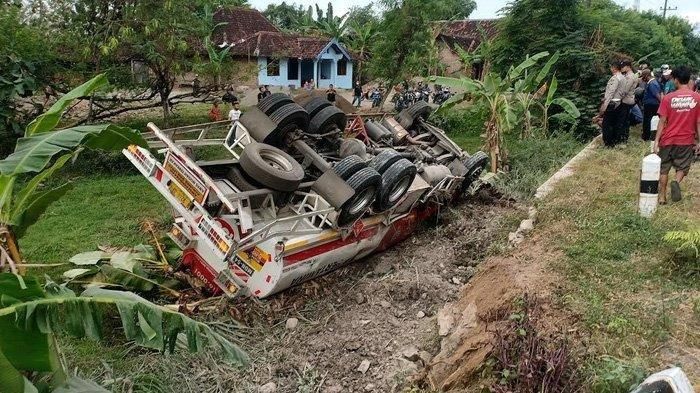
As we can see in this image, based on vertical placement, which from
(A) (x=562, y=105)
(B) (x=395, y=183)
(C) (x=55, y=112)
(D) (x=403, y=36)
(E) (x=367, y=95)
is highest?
(D) (x=403, y=36)

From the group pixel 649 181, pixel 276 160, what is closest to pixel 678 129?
pixel 649 181

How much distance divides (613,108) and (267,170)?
7.22 m

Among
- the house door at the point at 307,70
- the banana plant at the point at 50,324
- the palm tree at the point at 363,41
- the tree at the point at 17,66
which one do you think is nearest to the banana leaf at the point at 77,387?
the banana plant at the point at 50,324

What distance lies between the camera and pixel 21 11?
12.6 meters

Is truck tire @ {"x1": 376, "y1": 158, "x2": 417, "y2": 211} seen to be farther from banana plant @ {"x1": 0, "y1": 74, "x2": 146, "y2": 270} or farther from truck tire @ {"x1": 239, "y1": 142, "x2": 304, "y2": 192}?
banana plant @ {"x1": 0, "y1": 74, "x2": 146, "y2": 270}

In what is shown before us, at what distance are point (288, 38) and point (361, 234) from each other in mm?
29418

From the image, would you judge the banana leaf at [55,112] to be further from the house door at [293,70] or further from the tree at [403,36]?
the house door at [293,70]

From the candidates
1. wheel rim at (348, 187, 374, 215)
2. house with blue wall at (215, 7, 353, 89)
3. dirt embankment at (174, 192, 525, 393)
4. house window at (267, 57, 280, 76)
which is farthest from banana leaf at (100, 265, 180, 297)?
house window at (267, 57, 280, 76)

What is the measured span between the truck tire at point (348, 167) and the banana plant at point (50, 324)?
324cm

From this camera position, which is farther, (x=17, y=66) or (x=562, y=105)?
(x=562, y=105)

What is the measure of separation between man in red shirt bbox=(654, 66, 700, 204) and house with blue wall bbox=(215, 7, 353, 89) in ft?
81.4

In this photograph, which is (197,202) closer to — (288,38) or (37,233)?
(37,233)

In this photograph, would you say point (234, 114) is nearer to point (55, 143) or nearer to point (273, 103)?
point (273, 103)

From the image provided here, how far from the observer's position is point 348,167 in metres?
6.13
